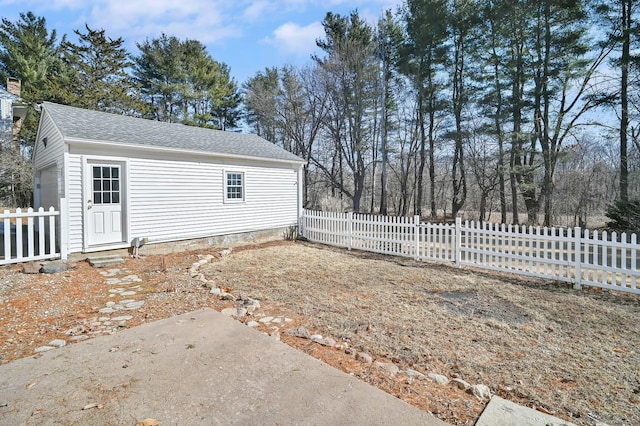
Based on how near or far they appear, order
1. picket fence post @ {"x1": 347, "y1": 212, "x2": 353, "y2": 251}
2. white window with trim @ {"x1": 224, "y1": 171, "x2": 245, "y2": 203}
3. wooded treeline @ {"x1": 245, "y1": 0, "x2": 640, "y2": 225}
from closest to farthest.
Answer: picket fence post @ {"x1": 347, "y1": 212, "x2": 353, "y2": 251} < white window with trim @ {"x1": 224, "y1": 171, "x2": 245, "y2": 203} < wooded treeline @ {"x1": 245, "y1": 0, "x2": 640, "y2": 225}

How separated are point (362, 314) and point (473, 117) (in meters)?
16.4

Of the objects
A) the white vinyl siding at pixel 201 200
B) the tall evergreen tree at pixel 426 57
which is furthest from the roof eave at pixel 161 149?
the tall evergreen tree at pixel 426 57

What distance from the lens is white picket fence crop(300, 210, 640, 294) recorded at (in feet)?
17.5

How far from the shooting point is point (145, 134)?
846cm

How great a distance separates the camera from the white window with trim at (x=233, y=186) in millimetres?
9562

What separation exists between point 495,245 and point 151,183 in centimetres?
805

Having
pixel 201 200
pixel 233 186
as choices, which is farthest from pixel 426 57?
pixel 201 200

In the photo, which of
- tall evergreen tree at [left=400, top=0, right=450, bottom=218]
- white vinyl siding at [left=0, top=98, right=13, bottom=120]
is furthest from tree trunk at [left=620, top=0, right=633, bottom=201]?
white vinyl siding at [left=0, top=98, right=13, bottom=120]

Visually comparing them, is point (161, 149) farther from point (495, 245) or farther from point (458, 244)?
point (495, 245)

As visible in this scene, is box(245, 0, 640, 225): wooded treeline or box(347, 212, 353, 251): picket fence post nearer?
box(347, 212, 353, 251): picket fence post

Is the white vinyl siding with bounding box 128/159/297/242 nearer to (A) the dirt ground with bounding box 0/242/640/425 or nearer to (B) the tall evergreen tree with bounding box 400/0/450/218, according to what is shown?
(A) the dirt ground with bounding box 0/242/640/425

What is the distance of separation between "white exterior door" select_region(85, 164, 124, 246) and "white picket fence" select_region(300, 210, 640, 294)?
5.72m

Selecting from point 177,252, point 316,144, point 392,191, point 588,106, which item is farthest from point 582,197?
point 177,252

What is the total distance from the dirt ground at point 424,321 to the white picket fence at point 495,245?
1.21 feet
